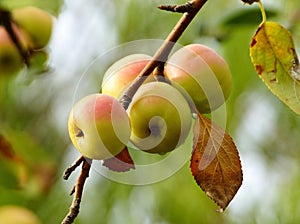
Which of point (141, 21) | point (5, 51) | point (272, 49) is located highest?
point (272, 49)

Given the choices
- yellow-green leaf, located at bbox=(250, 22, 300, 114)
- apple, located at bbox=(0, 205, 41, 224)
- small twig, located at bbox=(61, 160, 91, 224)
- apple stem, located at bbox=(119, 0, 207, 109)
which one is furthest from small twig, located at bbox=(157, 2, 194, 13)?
apple, located at bbox=(0, 205, 41, 224)

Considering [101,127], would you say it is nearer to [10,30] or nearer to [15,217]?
[10,30]

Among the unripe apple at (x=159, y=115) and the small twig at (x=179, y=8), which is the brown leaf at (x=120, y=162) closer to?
the unripe apple at (x=159, y=115)

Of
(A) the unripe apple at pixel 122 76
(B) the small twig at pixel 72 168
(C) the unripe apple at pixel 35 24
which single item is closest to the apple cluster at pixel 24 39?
(C) the unripe apple at pixel 35 24

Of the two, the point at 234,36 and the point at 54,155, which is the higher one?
the point at 234,36

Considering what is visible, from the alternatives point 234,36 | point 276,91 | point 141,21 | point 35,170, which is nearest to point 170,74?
point 276,91

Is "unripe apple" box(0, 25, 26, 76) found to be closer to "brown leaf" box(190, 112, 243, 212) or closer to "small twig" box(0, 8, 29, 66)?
"small twig" box(0, 8, 29, 66)

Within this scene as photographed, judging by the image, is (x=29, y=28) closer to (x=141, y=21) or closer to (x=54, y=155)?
(x=54, y=155)
